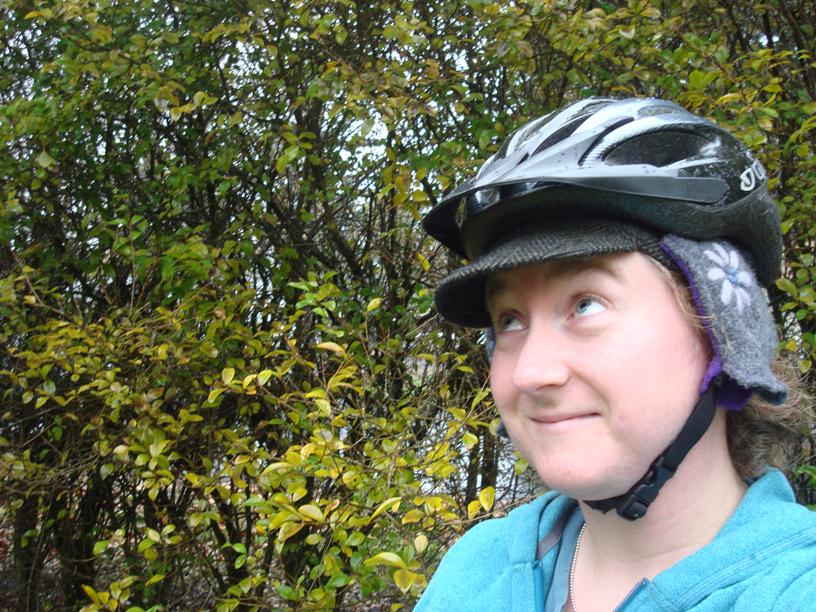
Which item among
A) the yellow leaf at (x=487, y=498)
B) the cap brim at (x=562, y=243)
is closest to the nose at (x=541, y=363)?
the cap brim at (x=562, y=243)

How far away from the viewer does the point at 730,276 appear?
1.22 meters

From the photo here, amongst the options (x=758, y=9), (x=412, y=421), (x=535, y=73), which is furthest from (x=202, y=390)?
(x=758, y=9)

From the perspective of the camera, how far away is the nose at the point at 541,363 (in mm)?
1184

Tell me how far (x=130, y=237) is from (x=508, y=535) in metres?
2.65

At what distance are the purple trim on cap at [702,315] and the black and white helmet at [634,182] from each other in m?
0.04

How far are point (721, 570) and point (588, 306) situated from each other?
1.38ft

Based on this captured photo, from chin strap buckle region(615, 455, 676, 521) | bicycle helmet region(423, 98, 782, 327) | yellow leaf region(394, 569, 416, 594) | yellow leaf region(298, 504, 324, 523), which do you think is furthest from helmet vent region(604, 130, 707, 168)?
yellow leaf region(298, 504, 324, 523)

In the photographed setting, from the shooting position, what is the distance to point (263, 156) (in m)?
4.07

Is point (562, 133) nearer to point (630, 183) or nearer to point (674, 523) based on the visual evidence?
point (630, 183)

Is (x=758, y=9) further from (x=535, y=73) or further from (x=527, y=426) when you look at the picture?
(x=527, y=426)

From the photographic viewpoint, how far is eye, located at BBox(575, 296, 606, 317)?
46.1 inches

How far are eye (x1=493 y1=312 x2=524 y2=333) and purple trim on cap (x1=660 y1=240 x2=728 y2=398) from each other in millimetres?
263

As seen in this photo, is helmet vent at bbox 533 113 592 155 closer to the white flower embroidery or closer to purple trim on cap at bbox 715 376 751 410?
the white flower embroidery

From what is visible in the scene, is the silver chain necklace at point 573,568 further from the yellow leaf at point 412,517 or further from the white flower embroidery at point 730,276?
the yellow leaf at point 412,517
